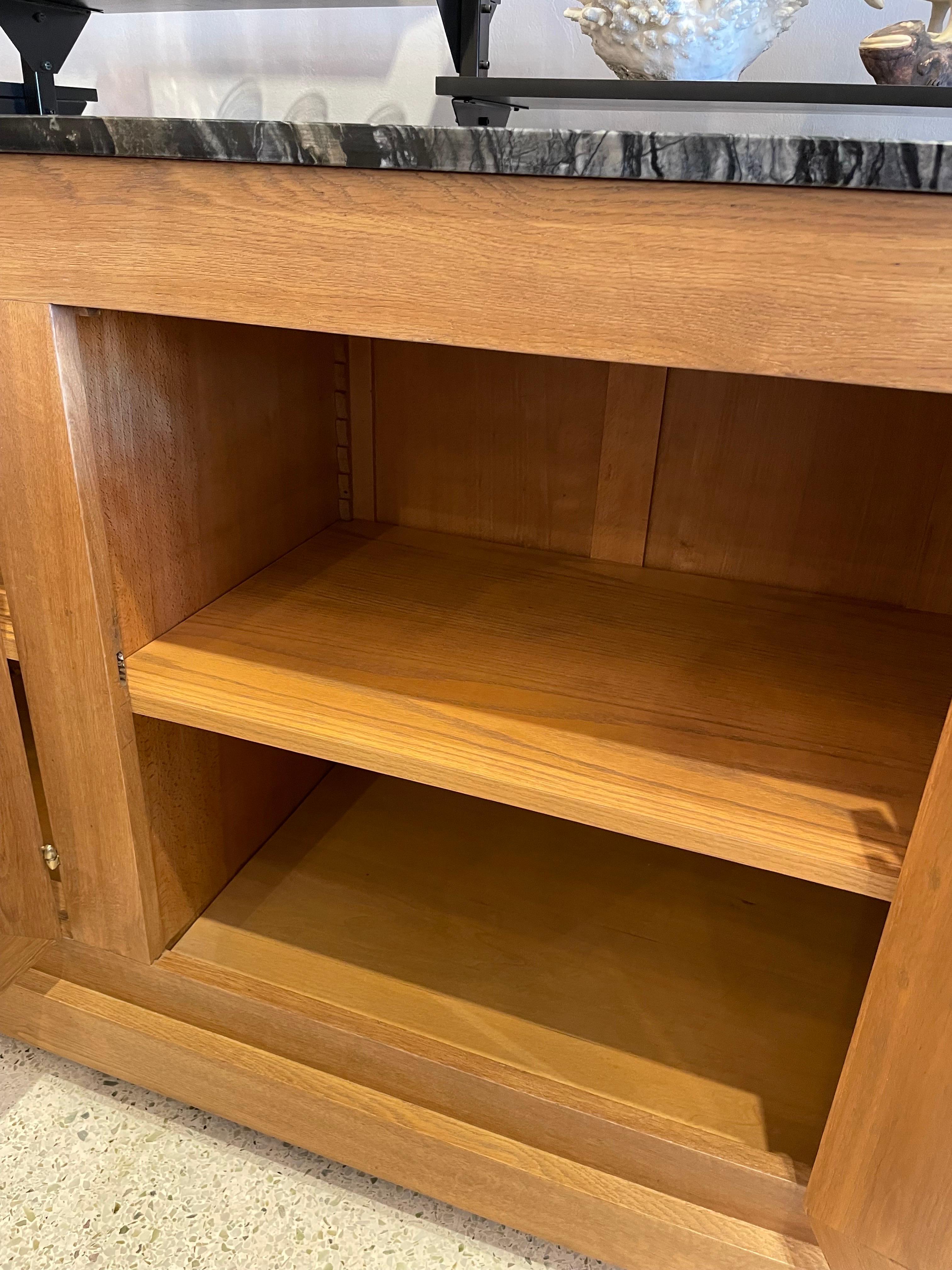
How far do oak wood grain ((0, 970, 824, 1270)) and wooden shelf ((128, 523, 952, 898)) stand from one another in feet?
0.94

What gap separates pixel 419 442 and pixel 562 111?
33cm

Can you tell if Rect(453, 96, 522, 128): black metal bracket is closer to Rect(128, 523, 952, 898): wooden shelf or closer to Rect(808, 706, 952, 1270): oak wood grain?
Rect(128, 523, 952, 898): wooden shelf

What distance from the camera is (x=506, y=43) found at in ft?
2.60

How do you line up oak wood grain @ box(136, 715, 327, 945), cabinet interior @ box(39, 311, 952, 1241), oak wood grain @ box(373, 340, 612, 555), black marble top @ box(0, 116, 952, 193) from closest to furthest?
black marble top @ box(0, 116, 952, 193) → cabinet interior @ box(39, 311, 952, 1241) → oak wood grain @ box(136, 715, 327, 945) → oak wood grain @ box(373, 340, 612, 555)

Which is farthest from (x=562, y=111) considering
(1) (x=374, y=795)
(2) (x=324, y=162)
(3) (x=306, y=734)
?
(1) (x=374, y=795)

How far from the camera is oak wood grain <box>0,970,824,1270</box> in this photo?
2.10ft

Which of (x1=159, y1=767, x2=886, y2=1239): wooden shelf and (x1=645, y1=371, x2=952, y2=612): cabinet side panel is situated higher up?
(x1=645, y1=371, x2=952, y2=612): cabinet side panel

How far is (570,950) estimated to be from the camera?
843mm

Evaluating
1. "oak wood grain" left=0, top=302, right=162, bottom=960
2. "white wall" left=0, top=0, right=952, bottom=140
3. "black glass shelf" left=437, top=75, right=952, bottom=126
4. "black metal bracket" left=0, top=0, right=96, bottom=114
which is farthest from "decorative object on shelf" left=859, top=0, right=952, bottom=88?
"black metal bracket" left=0, top=0, right=96, bottom=114

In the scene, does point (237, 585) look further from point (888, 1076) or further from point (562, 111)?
point (888, 1076)

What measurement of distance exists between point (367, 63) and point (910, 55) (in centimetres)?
51

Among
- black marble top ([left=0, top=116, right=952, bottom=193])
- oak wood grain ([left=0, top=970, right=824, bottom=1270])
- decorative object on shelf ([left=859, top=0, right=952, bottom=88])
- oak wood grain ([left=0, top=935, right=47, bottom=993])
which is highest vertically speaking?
decorative object on shelf ([left=859, top=0, right=952, bottom=88])

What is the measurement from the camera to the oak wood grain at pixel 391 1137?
0.64 m

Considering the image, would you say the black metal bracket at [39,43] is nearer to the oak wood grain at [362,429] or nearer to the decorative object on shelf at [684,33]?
the oak wood grain at [362,429]
